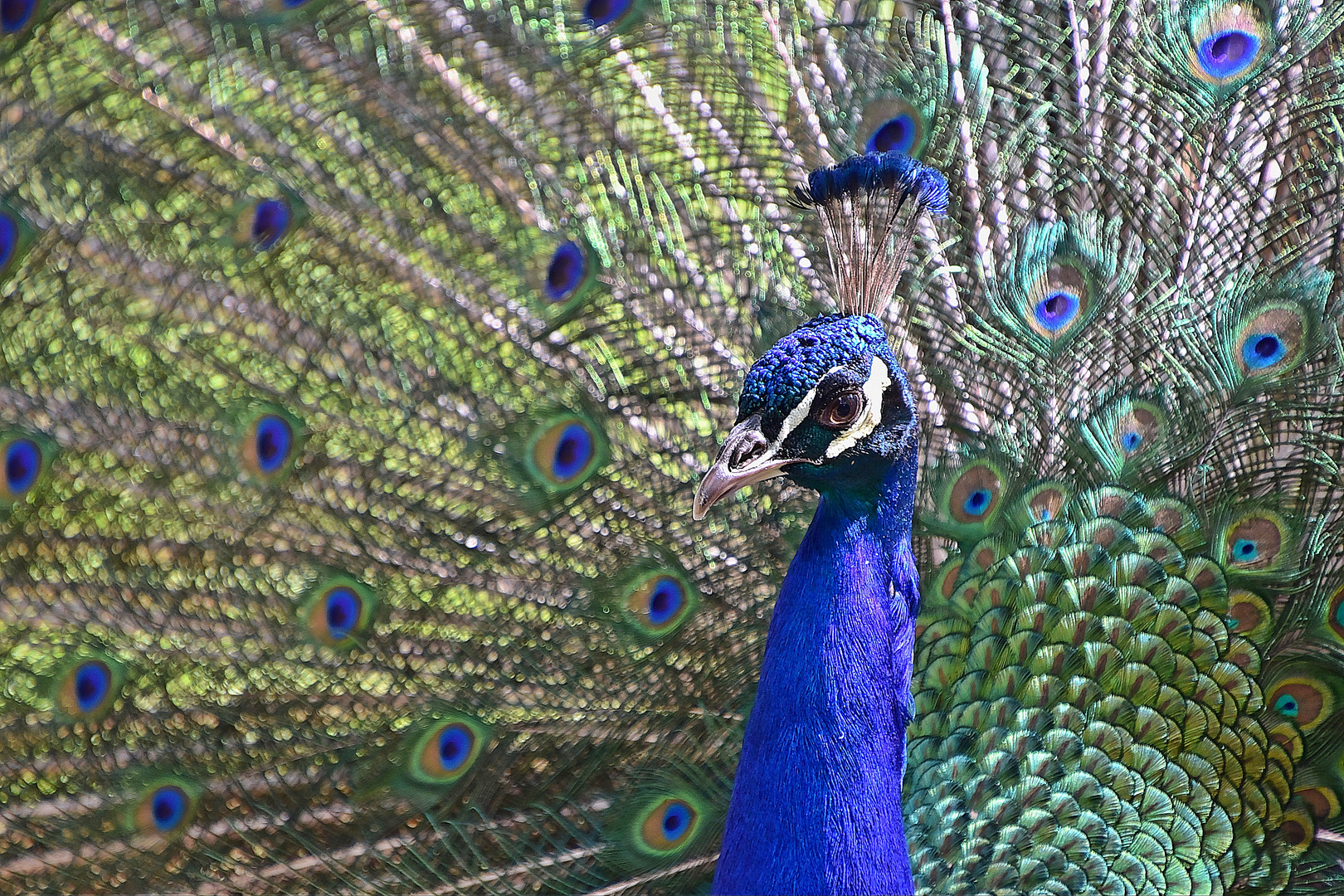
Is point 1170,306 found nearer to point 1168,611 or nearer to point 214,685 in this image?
point 1168,611

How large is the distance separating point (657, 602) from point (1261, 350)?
2.64ft

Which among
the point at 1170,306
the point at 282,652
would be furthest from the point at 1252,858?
the point at 282,652

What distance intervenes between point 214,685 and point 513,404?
1.67 feet

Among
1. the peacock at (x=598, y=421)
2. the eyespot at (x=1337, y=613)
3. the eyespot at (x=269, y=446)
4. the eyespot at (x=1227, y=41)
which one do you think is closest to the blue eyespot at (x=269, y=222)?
the peacock at (x=598, y=421)

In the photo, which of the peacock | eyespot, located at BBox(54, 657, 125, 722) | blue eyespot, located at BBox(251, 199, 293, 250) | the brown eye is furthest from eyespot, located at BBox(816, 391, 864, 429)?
eyespot, located at BBox(54, 657, 125, 722)

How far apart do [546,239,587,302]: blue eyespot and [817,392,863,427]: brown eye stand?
0.58 m

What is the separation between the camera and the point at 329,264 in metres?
1.49

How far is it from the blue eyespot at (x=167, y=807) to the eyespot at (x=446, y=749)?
0.95ft

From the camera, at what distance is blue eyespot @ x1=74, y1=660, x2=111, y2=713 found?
58.8 inches

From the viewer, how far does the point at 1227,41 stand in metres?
1.48

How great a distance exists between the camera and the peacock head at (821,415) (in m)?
0.99

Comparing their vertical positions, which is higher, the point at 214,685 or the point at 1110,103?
the point at 1110,103

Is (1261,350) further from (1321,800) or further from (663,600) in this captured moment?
(663,600)

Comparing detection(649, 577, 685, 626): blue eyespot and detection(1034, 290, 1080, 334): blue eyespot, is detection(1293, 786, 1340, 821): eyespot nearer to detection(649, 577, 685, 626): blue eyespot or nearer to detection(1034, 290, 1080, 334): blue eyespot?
detection(1034, 290, 1080, 334): blue eyespot
